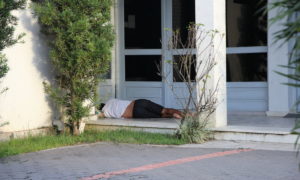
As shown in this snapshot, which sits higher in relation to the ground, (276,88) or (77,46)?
(77,46)

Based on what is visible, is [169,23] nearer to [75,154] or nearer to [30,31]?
[30,31]

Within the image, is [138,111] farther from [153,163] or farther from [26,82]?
[153,163]

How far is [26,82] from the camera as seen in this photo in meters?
9.38

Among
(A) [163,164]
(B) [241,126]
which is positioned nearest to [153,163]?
(A) [163,164]

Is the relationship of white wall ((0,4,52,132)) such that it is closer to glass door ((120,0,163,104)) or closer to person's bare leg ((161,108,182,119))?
person's bare leg ((161,108,182,119))

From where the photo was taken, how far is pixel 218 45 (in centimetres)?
915

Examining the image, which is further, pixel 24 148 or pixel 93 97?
pixel 93 97

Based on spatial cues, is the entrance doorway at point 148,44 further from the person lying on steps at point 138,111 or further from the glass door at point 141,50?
the person lying on steps at point 138,111

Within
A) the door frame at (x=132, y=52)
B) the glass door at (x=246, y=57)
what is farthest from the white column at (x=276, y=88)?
the door frame at (x=132, y=52)

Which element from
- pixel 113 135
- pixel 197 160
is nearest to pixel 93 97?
pixel 113 135

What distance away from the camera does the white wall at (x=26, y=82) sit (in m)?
9.05

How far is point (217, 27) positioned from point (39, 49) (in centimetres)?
318

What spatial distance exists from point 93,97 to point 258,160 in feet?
11.2

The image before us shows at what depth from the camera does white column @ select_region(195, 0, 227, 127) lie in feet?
29.8
